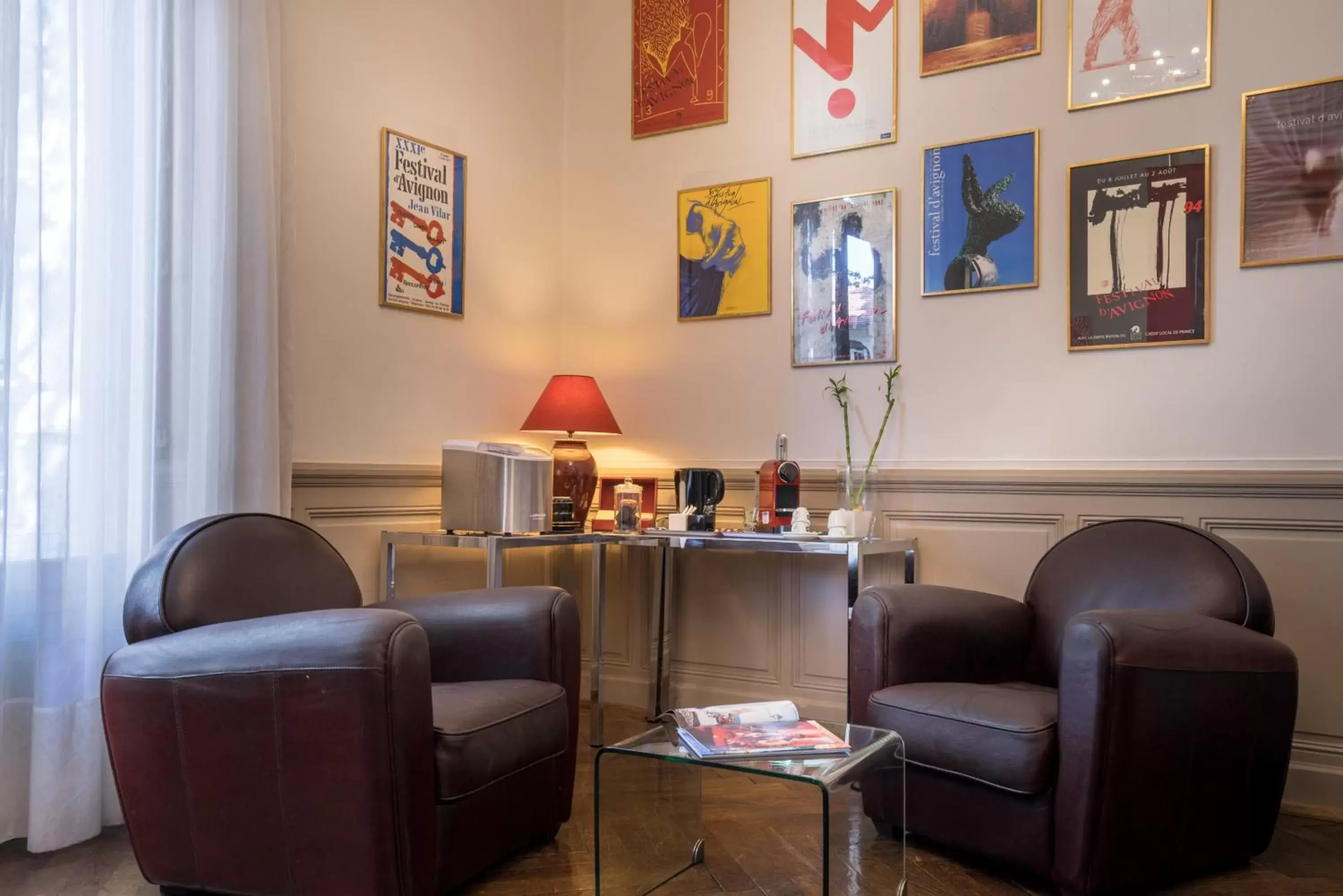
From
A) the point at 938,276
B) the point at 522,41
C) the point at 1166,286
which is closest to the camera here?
the point at 1166,286

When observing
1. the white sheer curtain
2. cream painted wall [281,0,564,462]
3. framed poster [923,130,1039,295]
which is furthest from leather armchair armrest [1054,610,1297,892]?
cream painted wall [281,0,564,462]

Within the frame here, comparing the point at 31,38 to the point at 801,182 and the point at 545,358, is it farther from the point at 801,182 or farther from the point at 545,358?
the point at 801,182

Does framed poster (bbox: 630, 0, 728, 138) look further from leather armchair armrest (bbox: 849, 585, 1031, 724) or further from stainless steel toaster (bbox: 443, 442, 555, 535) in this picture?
leather armchair armrest (bbox: 849, 585, 1031, 724)

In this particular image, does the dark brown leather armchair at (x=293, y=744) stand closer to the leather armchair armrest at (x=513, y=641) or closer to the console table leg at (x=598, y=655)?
the leather armchair armrest at (x=513, y=641)

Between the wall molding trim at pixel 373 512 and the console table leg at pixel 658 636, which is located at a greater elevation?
the wall molding trim at pixel 373 512

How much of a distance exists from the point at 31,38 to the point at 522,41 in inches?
79.9

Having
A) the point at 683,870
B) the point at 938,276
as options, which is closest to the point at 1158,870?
the point at 683,870

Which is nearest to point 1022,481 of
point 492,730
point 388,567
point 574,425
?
point 574,425

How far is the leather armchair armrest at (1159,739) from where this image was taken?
2.01m

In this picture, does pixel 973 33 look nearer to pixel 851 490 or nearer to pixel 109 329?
pixel 851 490

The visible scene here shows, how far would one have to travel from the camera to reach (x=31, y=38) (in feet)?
7.59

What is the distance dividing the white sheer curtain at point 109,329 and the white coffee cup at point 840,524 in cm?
167

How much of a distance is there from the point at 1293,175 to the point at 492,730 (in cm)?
265

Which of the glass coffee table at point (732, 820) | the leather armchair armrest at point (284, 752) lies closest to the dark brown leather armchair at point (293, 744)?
the leather armchair armrest at point (284, 752)
